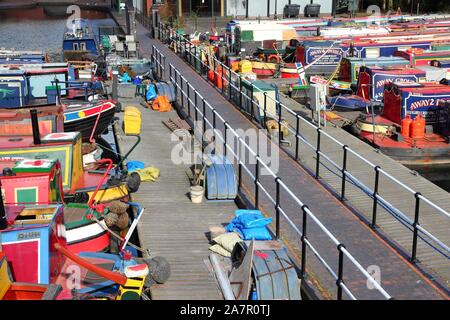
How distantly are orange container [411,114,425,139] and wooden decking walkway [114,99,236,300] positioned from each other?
9.27 m

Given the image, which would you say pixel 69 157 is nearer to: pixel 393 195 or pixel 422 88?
pixel 393 195

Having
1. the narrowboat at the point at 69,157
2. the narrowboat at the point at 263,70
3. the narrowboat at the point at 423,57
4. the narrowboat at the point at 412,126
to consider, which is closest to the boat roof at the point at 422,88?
the narrowboat at the point at 412,126

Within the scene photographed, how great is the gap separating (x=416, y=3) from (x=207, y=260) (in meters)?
69.2

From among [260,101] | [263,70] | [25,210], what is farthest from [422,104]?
[25,210]

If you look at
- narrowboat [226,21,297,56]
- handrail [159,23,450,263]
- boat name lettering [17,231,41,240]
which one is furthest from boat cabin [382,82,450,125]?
narrowboat [226,21,297,56]

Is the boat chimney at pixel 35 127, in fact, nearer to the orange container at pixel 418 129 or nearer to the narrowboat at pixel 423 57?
the orange container at pixel 418 129

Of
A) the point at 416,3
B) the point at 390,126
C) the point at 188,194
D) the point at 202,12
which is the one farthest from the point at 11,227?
the point at 416,3

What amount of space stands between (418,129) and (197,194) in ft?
37.8

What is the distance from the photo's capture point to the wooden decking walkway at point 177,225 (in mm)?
10883

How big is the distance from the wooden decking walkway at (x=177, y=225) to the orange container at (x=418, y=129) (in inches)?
365

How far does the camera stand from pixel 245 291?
9.95 meters

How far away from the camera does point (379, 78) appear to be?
27.9 m

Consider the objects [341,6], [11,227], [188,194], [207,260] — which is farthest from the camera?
[341,6]

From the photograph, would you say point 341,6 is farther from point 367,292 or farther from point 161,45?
point 367,292
